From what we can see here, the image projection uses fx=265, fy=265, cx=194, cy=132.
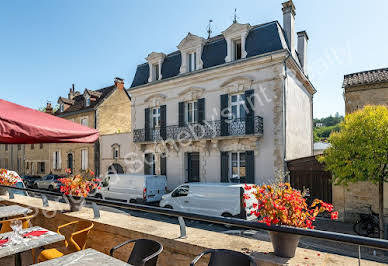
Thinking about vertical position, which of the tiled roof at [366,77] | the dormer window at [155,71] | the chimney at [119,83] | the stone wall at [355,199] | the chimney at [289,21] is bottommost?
the stone wall at [355,199]

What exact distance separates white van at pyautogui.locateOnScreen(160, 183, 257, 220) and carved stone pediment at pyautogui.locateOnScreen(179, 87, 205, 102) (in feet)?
22.8

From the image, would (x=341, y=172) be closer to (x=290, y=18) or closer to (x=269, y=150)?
(x=269, y=150)

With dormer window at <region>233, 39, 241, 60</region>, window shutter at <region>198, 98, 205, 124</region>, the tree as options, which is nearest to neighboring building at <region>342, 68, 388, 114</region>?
the tree

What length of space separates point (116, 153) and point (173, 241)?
19.3 metres

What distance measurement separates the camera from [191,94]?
16859 mm

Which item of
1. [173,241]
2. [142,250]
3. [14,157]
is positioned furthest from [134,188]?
[14,157]

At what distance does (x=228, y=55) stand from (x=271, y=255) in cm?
1425

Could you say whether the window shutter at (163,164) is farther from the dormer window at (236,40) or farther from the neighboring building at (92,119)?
the dormer window at (236,40)

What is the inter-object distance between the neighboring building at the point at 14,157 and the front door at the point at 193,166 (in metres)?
24.6

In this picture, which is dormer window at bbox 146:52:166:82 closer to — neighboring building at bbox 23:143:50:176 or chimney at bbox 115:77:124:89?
chimney at bbox 115:77:124:89

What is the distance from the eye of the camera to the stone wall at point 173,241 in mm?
2374

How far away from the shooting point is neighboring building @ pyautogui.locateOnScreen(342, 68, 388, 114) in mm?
11562

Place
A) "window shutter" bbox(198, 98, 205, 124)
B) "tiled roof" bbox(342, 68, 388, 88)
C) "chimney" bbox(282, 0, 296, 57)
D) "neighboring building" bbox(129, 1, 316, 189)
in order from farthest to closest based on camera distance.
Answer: "window shutter" bbox(198, 98, 205, 124), "chimney" bbox(282, 0, 296, 57), "neighboring building" bbox(129, 1, 316, 189), "tiled roof" bbox(342, 68, 388, 88)

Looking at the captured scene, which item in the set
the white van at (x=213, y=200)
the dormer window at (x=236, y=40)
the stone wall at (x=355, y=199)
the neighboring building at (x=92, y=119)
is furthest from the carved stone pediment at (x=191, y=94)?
the neighboring building at (x=92, y=119)
